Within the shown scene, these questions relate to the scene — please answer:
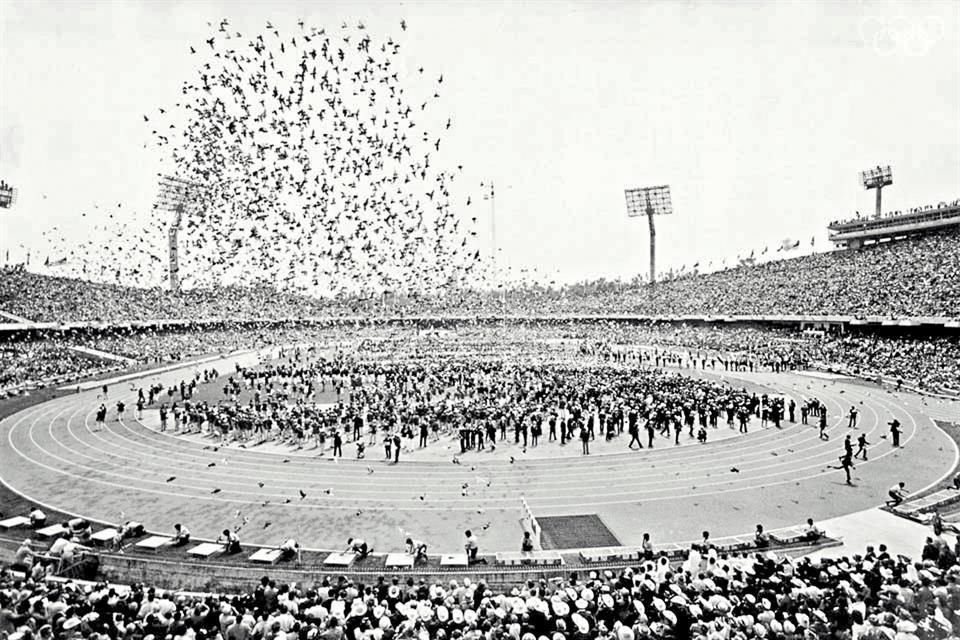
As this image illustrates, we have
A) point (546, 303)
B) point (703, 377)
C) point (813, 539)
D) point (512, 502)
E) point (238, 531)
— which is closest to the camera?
point (813, 539)

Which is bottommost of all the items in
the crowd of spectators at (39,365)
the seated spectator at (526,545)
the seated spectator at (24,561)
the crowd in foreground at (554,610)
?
the seated spectator at (526,545)

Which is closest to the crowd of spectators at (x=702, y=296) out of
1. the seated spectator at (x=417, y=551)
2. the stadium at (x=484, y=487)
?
the stadium at (x=484, y=487)

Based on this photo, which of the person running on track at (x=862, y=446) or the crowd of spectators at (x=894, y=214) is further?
the crowd of spectators at (x=894, y=214)

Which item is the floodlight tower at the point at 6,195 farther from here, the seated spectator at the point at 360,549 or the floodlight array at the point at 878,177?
the floodlight array at the point at 878,177

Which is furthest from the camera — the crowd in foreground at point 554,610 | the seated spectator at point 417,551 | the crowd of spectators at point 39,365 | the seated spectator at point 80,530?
the crowd of spectators at point 39,365

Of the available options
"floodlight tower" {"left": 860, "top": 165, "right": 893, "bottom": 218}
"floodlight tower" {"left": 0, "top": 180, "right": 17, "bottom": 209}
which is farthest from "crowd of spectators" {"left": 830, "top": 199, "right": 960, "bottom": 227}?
"floodlight tower" {"left": 0, "top": 180, "right": 17, "bottom": 209}

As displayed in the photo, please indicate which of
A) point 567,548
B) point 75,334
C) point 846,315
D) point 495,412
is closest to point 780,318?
point 846,315

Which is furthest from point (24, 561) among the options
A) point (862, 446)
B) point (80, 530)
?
point (862, 446)

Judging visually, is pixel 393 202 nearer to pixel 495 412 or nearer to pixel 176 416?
pixel 495 412
